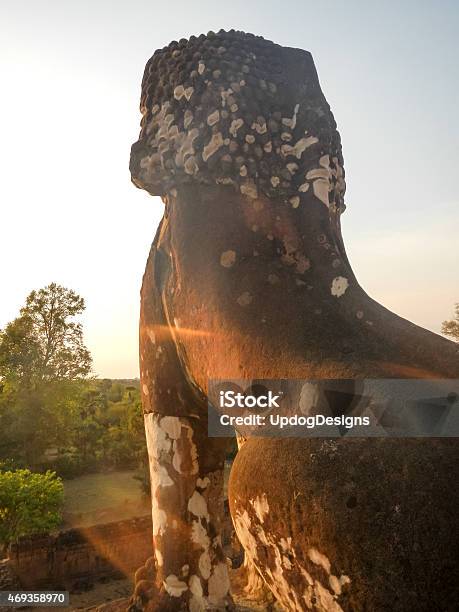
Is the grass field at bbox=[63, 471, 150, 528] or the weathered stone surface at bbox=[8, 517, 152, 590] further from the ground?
the weathered stone surface at bbox=[8, 517, 152, 590]


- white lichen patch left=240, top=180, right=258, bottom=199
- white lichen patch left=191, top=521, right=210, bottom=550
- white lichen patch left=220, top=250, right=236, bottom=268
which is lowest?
white lichen patch left=191, top=521, right=210, bottom=550

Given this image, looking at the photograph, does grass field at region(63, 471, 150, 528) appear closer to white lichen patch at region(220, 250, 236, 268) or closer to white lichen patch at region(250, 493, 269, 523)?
white lichen patch at region(220, 250, 236, 268)

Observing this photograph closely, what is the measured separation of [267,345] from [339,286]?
434mm

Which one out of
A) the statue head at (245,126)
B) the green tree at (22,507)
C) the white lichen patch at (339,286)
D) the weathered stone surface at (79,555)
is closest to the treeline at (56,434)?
the green tree at (22,507)

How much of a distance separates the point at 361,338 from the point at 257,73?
1.55 m

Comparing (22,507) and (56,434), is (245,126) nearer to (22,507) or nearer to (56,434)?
(22,507)

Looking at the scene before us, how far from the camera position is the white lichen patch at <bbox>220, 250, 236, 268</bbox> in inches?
89.2

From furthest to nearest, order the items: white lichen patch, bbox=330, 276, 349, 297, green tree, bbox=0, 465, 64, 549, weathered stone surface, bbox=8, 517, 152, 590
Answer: green tree, bbox=0, 465, 64, 549 → weathered stone surface, bbox=8, 517, 152, 590 → white lichen patch, bbox=330, 276, 349, 297

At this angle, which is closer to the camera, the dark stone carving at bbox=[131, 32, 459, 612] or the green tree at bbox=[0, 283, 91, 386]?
the dark stone carving at bbox=[131, 32, 459, 612]

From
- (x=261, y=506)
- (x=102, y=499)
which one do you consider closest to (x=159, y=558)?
(x=261, y=506)

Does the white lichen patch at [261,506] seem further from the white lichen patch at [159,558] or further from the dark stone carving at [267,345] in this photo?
the white lichen patch at [159,558]

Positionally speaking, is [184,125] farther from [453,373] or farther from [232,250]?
[453,373]

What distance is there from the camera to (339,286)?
214 centimetres

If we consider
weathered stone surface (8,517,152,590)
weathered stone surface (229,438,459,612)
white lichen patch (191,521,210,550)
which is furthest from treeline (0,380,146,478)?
weathered stone surface (229,438,459,612)
